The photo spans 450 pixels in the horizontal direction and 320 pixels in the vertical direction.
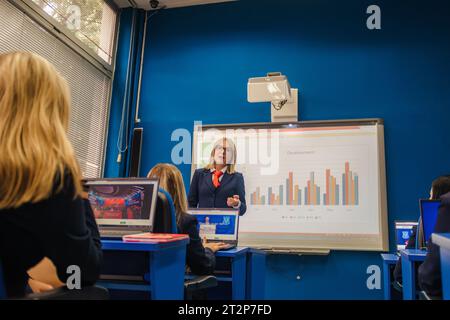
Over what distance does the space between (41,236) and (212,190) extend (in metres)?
2.73

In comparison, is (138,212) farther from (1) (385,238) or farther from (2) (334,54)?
(2) (334,54)

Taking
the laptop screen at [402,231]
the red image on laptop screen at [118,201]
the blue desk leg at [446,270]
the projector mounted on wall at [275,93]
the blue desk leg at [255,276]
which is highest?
the projector mounted on wall at [275,93]

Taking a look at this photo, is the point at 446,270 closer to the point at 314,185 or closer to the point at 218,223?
the point at 218,223

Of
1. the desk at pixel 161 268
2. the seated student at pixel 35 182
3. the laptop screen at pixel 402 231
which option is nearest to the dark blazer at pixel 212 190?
the laptop screen at pixel 402 231

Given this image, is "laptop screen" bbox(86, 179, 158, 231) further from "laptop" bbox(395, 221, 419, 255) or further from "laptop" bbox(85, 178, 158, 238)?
"laptop" bbox(395, 221, 419, 255)

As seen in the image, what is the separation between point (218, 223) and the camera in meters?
2.73

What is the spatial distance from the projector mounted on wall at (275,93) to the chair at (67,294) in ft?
10.2

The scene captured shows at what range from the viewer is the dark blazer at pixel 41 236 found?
930 mm

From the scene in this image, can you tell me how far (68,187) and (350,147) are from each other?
3564 mm

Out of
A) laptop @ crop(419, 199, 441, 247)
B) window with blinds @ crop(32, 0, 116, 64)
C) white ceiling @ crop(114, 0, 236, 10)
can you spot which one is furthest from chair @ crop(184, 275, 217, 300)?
white ceiling @ crop(114, 0, 236, 10)

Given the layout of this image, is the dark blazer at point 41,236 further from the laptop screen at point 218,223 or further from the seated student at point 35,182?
the laptop screen at point 218,223

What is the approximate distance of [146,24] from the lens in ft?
17.0
